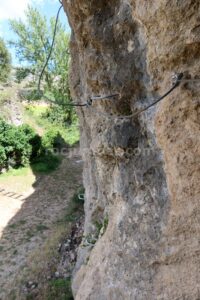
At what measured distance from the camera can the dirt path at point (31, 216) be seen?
24.1 ft

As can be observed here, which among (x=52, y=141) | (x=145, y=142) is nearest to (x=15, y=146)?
(x=52, y=141)

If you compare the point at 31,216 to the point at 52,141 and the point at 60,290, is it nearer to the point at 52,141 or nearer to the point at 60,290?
the point at 60,290

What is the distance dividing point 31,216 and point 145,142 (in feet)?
24.4

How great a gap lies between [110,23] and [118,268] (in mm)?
2653

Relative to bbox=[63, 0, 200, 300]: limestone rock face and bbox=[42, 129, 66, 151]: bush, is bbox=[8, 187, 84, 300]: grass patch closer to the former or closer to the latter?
bbox=[63, 0, 200, 300]: limestone rock face

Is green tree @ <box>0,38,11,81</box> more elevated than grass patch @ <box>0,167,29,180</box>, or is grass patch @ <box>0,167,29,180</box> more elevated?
green tree @ <box>0,38,11,81</box>

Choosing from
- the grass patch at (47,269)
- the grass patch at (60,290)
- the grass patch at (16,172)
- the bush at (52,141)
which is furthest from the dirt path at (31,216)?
the bush at (52,141)

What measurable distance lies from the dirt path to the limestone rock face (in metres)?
3.66

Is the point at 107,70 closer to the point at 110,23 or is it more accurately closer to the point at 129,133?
the point at 110,23

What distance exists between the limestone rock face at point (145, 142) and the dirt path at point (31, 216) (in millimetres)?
3659

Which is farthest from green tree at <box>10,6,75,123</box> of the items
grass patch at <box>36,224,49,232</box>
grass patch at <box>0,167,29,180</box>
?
grass patch at <box>36,224,49,232</box>

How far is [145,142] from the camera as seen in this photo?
3.24 m

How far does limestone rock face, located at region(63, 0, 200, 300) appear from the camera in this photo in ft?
8.37

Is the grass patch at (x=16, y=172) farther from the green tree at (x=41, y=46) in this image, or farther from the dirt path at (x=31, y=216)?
the green tree at (x=41, y=46)
